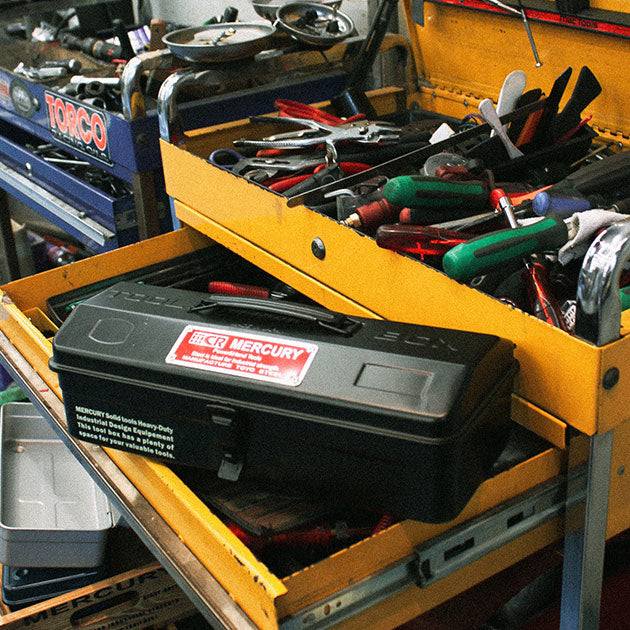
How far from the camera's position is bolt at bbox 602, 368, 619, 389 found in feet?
2.53

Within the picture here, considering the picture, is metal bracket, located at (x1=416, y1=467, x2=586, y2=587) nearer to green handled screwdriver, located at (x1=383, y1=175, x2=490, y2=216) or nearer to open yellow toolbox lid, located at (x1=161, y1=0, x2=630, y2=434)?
open yellow toolbox lid, located at (x1=161, y1=0, x2=630, y2=434)

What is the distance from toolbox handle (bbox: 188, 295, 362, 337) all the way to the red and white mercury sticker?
0.03m

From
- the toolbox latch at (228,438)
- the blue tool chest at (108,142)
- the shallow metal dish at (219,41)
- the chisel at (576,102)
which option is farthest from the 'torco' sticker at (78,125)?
the toolbox latch at (228,438)

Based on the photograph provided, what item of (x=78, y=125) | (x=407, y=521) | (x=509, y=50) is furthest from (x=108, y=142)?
(x=407, y=521)

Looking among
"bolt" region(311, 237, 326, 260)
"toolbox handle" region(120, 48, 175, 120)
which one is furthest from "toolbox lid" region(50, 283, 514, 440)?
"toolbox handle" region(120, 48, 175, 120)

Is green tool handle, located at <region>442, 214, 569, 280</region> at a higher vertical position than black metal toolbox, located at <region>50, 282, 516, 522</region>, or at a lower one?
higher

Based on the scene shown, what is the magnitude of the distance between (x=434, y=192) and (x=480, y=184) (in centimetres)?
9

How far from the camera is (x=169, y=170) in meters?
1.47

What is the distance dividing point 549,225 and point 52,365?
1.91ft

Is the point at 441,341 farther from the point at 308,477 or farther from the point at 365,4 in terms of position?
the point at 365,4

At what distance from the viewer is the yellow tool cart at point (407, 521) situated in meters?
0.75

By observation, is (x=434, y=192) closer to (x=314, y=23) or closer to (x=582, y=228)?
(x=582, y=228)

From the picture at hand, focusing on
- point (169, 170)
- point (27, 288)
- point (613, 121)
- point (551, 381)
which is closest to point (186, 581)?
point (551, 381)

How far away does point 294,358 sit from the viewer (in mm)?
830
